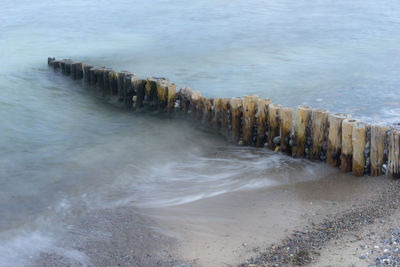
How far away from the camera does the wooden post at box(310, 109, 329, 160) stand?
265 inches

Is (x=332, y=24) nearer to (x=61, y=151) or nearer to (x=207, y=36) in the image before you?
(x=207, y=36)

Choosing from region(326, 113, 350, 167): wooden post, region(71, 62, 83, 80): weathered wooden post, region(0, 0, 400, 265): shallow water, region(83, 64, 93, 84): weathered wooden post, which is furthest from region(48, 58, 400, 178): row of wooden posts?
region(71, 62, 83, 80): weathered wooden post

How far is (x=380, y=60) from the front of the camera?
14.6m

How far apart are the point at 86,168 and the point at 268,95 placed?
18.8 ft

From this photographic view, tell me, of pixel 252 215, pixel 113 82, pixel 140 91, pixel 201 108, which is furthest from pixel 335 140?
pixel 113 82

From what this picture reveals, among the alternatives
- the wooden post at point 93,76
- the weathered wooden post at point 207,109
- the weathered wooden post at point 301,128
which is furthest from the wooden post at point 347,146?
the wooden post at point 93,76

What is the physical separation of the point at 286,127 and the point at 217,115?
158 cm

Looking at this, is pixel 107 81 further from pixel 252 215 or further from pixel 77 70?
pixel 252 215

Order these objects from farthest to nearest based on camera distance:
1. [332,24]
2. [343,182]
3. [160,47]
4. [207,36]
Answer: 1. [332,24]
2. [207,36]
3. [160,47]
4. [343,182]

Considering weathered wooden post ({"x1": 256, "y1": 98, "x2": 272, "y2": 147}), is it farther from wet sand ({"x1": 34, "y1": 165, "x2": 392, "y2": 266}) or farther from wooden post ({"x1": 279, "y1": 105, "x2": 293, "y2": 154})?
wet sand ({"x1": 34, "y1": 165, "x2": 392, "y2": 266})

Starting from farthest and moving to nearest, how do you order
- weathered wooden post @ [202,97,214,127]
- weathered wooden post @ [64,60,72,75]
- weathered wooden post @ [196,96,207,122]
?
weathered wooden post @ [64,60,72,75], weathered wooden post @ [196,96,207,122], weathered wooden post @ [202,97,214,127]

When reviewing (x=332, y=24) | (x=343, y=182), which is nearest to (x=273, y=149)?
(x=343, y=182)

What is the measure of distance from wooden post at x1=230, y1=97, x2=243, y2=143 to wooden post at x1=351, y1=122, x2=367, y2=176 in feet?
7.16

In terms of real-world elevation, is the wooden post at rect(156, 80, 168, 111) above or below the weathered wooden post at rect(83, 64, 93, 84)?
below
